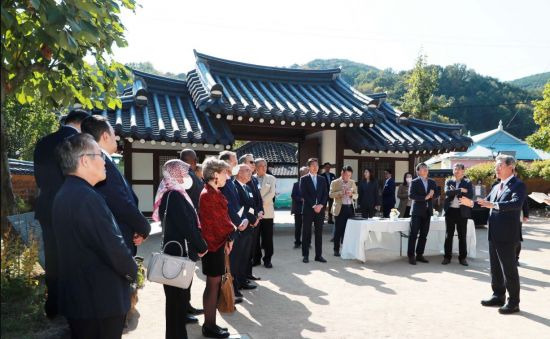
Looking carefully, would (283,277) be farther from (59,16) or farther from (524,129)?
(524,129)

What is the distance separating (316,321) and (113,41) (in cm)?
366

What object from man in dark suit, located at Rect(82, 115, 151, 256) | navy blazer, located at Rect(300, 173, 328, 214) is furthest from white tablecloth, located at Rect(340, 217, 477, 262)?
man in dark suit, located at Rect(82, 115, 151, 256)

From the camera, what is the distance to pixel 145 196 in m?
10.6

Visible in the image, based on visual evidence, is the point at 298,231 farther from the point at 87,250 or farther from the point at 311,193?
the point at 87,250

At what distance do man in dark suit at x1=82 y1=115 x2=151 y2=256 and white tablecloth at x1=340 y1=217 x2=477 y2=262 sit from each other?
505 centimetres

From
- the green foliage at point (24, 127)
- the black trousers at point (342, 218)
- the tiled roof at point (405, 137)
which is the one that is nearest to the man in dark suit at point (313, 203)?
the black trousers at point (342, 218)

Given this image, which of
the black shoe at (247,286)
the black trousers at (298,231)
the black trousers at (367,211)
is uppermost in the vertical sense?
the black trousers at (367,211)

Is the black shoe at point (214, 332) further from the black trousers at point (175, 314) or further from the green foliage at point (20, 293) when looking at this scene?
the green foliage at point (20, 293)

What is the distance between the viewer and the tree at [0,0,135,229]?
9.05 ft

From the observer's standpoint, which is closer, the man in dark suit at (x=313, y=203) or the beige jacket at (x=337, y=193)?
the man in dark suit at (x=313, y=203)

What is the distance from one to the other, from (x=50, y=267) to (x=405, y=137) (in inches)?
422

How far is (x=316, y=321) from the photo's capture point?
447cm

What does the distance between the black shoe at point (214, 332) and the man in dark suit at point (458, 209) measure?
494 centimetres

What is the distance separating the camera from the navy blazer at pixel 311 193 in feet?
24.2
